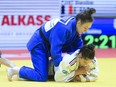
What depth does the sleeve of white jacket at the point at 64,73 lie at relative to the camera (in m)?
4.35

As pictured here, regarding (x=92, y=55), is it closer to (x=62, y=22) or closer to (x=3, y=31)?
(x=62, y=22)

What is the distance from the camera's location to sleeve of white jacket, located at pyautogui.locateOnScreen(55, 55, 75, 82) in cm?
435

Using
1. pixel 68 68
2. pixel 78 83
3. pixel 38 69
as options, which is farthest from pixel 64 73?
pixel 38 69

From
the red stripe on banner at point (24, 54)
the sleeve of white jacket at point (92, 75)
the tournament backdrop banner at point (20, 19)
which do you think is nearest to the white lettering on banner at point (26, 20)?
the tournament backdrop banner at point (20, 19)

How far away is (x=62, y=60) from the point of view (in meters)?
4.38

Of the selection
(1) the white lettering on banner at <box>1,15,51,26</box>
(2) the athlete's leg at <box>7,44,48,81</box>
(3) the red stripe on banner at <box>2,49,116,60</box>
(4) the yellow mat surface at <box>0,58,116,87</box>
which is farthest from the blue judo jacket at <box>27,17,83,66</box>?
(1) the white lettering on banner at <box>1,15,51,26</box>

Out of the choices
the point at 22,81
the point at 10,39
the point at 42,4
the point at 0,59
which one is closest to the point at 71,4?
the point at 42,4

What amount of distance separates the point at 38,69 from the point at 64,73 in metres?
0.34

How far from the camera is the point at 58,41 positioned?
4371 millimetres

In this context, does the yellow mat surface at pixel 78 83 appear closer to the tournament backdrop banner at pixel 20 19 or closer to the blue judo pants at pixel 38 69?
the blue judo pants at pixel 38 69

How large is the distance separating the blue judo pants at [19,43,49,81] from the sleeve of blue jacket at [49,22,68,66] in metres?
0.21

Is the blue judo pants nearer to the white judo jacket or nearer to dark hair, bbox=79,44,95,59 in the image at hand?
the white judo jacket

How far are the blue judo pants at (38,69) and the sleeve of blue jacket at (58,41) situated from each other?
0.21 metres

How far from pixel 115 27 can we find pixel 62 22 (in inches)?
154
